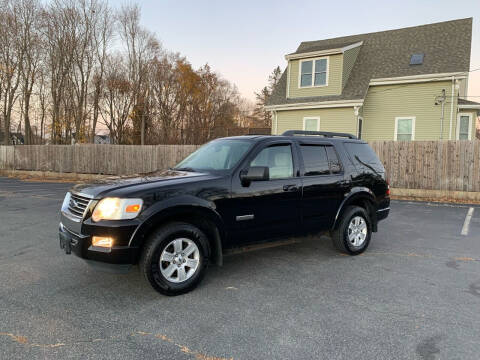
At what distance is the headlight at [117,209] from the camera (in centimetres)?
351

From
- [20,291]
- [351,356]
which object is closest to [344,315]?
[351,356]

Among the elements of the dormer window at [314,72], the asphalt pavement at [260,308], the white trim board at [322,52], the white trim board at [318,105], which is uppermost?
the white trim board at [322,52]

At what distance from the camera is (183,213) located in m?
3.84

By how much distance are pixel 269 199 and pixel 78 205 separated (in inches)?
92.4

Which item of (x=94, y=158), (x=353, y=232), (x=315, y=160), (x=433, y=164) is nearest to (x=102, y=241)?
(x=315, y=160)

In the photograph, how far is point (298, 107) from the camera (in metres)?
18.9

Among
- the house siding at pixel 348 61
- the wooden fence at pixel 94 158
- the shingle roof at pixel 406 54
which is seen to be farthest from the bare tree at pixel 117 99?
the house siding at pixel 348 61

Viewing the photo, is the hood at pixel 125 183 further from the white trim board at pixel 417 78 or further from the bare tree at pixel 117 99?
the bare tree at pixel 117 99

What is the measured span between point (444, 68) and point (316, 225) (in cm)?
1548

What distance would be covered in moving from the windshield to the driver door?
210 millimetres

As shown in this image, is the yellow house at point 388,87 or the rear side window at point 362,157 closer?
the rear side window at point 362,157

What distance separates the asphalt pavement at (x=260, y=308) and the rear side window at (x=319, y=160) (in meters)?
1.39

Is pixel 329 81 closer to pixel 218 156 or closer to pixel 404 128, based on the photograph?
pixel 404 128

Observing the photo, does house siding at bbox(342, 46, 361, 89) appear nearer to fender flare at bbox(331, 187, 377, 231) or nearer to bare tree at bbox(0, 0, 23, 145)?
fender flare at bbox(331, 187, 377, 231)
